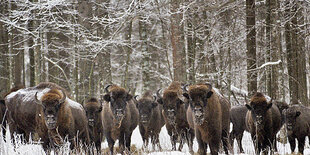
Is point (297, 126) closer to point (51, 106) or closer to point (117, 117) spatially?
point (117, 117)

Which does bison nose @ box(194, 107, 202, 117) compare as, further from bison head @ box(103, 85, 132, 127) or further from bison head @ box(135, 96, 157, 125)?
bison head @ box(135, 96, 157, 125)

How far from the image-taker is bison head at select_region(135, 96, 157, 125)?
1343cm

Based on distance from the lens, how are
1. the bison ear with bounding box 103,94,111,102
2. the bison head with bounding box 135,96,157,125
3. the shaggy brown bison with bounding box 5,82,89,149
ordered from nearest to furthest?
the shaggy brown bison with bounding box 5,82,89,149, the bison ear with bounding box 103,94,111,102, the bison head with bounding box 135,96,157,125

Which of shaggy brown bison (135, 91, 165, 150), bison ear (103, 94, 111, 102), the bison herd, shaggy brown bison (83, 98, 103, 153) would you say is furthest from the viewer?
shaggy brown bison (135, 91, 165, 150)

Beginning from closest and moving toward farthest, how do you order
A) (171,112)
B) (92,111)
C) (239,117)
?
1. (92,111)
2. (171,112)
3. (239,117)

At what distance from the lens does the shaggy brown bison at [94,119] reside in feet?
36.6

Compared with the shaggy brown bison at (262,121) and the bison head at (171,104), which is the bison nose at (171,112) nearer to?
the bison head at (171,104)

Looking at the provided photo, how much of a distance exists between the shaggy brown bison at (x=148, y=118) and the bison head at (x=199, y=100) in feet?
17.5

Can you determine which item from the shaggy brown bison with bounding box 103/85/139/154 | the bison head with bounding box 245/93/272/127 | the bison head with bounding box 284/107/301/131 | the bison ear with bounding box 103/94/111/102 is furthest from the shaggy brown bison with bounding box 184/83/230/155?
the bison ear with bounding box 103/94/111/102

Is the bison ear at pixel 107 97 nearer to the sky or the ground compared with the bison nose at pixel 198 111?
nearer to the sky

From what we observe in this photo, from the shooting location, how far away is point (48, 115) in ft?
26.8

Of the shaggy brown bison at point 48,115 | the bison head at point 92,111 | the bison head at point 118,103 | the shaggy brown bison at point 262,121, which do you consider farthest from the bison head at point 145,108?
the shaggy brown bison at point 262,121

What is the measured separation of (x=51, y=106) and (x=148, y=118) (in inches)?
229

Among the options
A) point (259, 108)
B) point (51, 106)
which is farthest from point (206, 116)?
point (51, 106)
